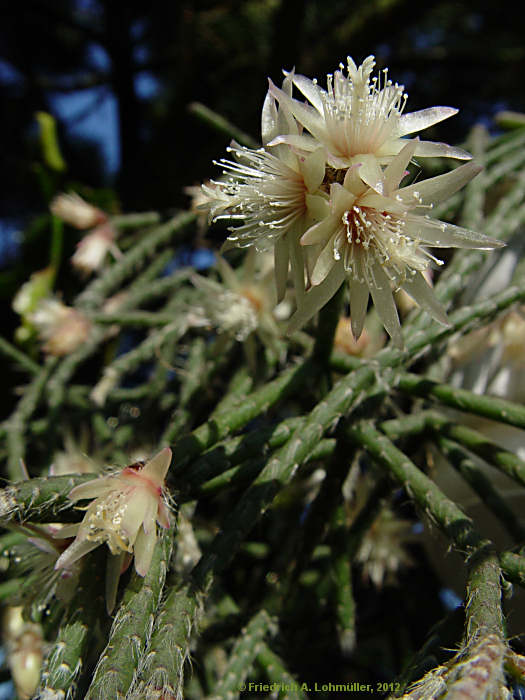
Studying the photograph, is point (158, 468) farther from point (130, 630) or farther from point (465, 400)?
point (465, 400)

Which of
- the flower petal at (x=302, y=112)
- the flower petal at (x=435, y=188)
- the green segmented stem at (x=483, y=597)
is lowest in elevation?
the green segmented stem at (x=483, y=597)

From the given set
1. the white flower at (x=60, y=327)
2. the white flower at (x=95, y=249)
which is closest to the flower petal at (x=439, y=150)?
the white flower at (x=60, y=327)

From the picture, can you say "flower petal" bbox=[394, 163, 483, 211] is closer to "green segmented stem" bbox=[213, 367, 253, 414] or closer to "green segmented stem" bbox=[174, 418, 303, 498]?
"green segmented stem" bbox=[174, 418, 303, 498]

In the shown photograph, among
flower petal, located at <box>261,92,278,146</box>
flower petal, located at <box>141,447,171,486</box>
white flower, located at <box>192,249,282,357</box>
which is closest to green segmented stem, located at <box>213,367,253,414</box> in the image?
white flower, located at <box>192,249,282,357</box>

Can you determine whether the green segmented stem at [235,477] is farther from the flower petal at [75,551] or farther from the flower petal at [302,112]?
the flower petal at [302,112]

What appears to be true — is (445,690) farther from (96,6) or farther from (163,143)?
(96,6)

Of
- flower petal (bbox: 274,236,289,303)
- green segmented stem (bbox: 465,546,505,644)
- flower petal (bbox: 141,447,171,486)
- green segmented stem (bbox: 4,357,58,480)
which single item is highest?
flower petal (bbox: 274,236,289,303)

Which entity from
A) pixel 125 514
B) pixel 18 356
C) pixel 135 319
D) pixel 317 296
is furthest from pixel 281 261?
pixel 18 356
